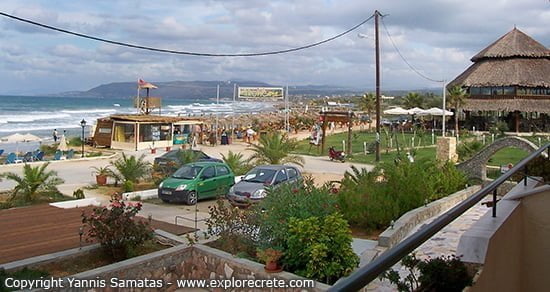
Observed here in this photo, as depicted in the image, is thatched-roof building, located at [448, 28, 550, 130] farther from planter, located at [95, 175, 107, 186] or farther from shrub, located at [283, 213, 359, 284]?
shrub, located at [283, 213, 359, 284]

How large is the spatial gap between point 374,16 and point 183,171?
17007mm

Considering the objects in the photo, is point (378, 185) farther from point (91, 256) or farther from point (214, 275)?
point (91, 256)

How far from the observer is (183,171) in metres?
16.2

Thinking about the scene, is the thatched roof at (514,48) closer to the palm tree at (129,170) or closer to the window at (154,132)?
the window at (154,132)

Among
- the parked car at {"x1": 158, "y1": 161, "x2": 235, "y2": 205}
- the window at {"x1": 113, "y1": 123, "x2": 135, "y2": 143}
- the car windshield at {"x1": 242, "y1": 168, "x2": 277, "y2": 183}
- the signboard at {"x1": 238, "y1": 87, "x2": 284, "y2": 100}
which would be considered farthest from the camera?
the signboard at {"x1": 238, "y1": 87, "x2": 284, "y2": 100}

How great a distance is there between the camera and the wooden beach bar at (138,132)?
117 feet

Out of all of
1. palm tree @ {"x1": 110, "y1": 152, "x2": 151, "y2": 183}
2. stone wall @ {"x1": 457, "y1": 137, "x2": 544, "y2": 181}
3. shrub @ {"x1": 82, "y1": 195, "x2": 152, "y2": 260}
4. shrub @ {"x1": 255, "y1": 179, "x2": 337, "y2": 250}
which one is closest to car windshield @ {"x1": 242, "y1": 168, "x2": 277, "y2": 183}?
palm tree @ {"x1": 110, "y1": 152, "x2": 151, "y2": 183}

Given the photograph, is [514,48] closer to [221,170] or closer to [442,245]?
[221,170]

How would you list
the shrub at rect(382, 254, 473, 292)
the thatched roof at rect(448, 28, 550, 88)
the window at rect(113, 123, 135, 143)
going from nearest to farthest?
the shrub at rect(382, 254, 473, 292) < the window at rect(113, 123, 135, 143) < the thatched roof at rect(448, 28, 550, 88)

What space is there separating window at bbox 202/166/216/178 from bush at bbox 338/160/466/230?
5231mm

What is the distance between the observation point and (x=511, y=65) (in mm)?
46875

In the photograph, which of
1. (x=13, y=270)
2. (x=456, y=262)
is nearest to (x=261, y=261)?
(x=13, y=270)

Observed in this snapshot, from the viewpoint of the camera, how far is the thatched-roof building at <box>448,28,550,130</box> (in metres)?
44.4

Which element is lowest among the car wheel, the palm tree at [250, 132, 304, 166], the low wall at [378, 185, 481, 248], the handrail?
the car wheel
